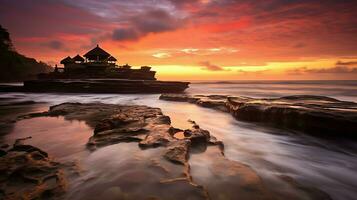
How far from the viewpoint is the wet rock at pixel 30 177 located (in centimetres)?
267

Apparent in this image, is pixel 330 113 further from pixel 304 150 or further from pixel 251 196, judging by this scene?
pixel 251 196

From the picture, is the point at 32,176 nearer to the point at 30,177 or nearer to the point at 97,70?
the point at 30,177

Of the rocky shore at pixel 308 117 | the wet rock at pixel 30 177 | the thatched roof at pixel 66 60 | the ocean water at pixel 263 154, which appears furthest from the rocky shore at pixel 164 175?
the thatched roof at pixel 66 60

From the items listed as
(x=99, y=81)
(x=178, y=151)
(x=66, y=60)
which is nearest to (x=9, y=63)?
(x=66, y=60)

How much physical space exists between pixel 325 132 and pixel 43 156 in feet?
24.5

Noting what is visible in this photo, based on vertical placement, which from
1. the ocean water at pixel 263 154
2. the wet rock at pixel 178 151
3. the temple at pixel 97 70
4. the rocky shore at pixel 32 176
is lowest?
the ocean water at pixel 263 154

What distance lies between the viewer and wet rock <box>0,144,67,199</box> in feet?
8.77

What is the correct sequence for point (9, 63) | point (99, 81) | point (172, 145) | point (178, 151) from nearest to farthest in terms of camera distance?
1. point (178, 151)
2. point (172, 145)
3. point (99, 81)
4. point (9, 63)

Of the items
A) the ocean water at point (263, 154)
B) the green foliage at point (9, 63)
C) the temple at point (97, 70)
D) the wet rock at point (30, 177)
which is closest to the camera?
the wet rock at point (30, 177)

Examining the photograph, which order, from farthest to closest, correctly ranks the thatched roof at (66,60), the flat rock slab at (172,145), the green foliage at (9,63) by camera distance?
the green foliage at (9,63) → the thatched roof at (66,60) → the flat rock slab at (172,145)

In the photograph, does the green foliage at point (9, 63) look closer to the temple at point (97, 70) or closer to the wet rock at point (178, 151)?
the temple at point (97, 70)

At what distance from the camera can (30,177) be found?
10.0 feet

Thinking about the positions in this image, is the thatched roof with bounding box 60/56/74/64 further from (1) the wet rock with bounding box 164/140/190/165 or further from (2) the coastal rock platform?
(1) the wet rock with bounding box 164/140/190/165

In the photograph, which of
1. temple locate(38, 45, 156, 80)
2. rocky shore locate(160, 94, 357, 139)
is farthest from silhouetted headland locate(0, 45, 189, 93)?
rocky shore locate(160, 94, 357, 139)
